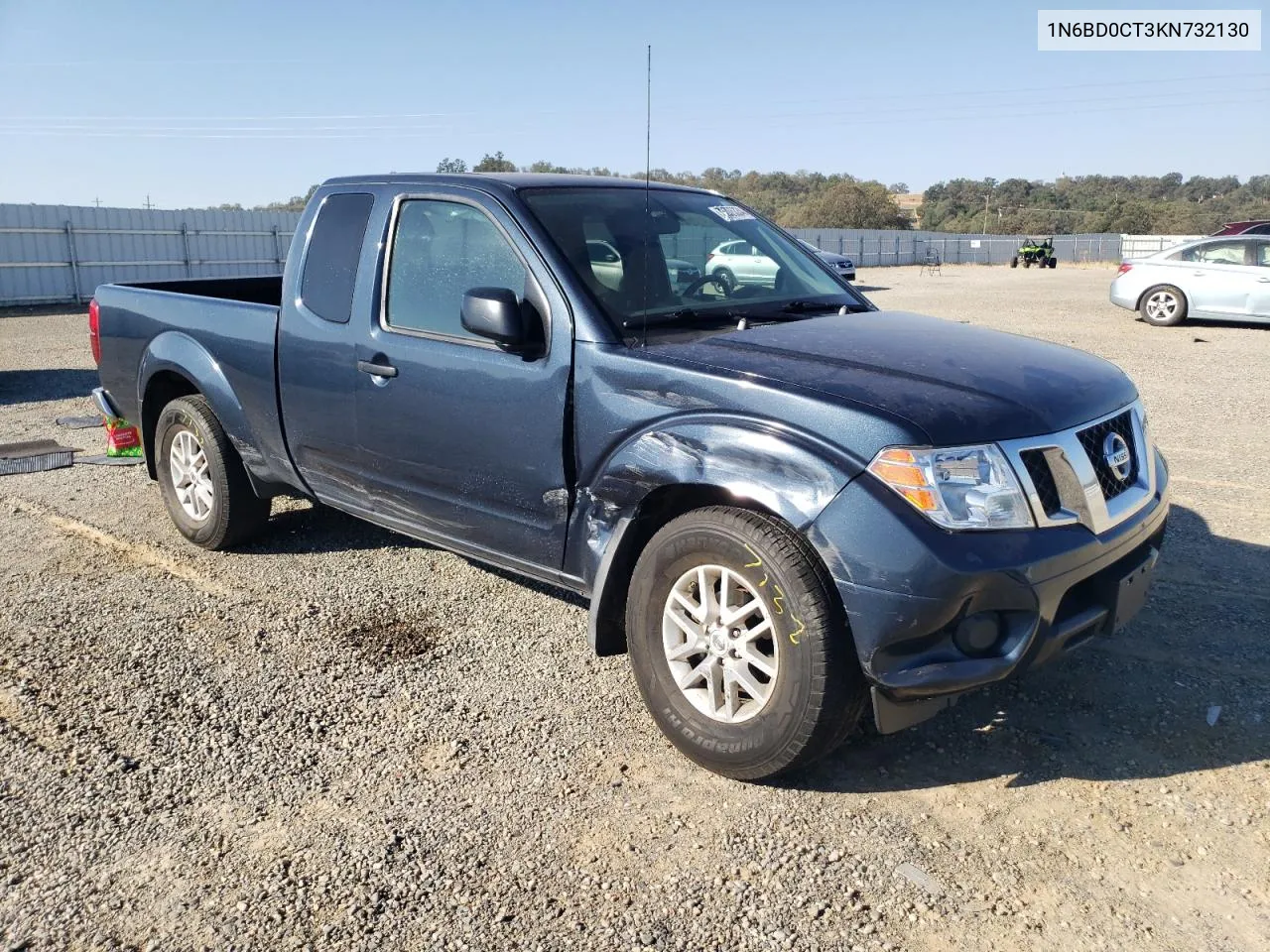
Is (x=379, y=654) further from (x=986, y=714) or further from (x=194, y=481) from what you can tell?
(x=986, y=714)

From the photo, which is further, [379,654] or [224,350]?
[224,350]

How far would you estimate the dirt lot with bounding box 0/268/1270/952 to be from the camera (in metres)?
2.69

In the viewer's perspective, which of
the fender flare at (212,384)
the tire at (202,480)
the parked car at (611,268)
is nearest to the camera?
the parked car at (611,268)

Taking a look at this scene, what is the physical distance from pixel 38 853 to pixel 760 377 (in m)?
2.50

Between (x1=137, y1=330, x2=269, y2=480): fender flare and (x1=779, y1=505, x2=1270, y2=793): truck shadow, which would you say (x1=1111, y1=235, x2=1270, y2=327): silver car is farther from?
(x1=137, y1=330, x2=269, y2=480): fender flare

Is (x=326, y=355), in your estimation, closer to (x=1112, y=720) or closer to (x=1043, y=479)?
(x=1043, y=479)

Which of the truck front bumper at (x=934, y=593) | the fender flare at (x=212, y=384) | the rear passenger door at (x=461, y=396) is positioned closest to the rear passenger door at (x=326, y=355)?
the rear passenger door at (x=461, y=396)

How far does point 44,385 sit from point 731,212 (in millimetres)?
9267

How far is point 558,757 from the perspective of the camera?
349 cm

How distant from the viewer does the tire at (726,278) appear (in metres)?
4.28

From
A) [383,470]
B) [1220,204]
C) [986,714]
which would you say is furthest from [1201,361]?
[1220,204]

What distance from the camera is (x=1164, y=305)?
17469 millimetres

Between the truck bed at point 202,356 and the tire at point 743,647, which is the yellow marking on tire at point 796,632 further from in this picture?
the truck bed at point 202,356

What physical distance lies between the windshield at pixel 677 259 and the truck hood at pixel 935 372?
29 cm
